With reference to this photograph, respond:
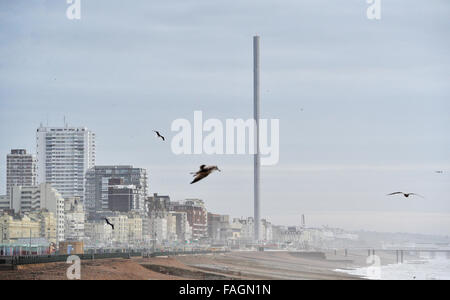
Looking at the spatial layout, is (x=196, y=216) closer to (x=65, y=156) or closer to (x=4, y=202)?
(x=4, y=202)

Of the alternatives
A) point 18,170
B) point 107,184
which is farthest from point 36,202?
point 107,184

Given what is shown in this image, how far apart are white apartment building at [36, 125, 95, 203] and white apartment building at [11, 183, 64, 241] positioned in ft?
171

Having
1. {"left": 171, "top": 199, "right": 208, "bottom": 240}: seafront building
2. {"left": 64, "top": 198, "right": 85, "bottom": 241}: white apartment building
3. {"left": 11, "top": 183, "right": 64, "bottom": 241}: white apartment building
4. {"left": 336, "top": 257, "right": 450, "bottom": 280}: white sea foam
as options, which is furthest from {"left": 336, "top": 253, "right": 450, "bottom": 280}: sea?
{"left": 171, "top": 199, "right": 208, "bottom": 240}: seafront building

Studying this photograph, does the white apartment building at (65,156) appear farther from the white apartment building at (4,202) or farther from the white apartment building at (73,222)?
the white apartment building at (4,202)

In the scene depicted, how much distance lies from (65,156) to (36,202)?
66585 millimetres

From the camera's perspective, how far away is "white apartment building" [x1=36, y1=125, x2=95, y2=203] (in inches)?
6649

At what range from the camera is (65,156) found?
569ft

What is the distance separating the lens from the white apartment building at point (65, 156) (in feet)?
554

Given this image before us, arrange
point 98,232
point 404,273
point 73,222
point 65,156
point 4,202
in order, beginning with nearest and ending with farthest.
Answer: point 404,273 < point 98,232 < point 73,222 < point 4,202 < point 65,156

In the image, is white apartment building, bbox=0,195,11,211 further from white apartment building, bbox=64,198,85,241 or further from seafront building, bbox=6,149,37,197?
white apartment building, bbox=64,198,85,241

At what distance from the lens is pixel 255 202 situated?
3346 inches
